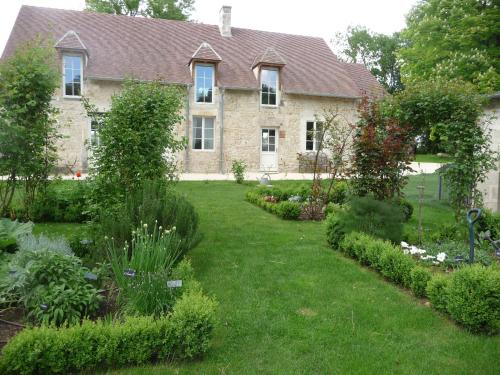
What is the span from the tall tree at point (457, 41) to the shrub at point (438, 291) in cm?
1408

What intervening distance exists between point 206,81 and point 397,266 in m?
16.0

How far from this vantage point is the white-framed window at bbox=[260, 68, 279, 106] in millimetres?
20297

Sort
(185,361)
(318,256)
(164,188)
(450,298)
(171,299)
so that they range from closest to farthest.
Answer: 1. (185,361)
2. (171,299)
3. (450,298)
4. (164,188)
5. (318,256)

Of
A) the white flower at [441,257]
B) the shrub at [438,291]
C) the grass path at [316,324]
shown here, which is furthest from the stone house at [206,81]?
the shrub at [438,291]

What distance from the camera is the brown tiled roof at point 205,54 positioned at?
18969 mm

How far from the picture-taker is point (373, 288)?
5.04 meters

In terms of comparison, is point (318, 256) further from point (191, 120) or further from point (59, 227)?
point (191, 120)

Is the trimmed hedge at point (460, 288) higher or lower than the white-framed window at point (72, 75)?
lower

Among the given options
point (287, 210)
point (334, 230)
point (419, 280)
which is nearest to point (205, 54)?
point (287, 210)

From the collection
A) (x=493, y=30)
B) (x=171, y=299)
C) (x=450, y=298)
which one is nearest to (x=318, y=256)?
(x=450, y=298)

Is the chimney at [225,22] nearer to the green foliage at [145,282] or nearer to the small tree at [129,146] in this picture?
the small tree at [129,146]

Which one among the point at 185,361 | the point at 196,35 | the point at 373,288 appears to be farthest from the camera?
the point at 196,35

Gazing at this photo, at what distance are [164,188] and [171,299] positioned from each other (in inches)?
87.3

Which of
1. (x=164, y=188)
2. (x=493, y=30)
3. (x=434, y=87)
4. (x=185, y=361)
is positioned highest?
(x=493, y=30)
